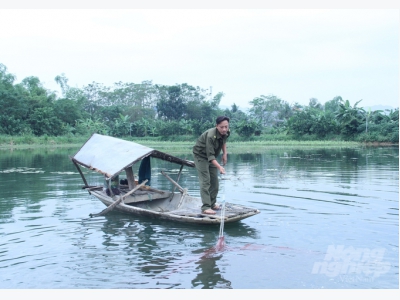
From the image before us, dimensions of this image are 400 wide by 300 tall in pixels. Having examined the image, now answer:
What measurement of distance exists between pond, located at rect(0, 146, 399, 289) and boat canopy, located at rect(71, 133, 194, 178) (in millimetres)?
885

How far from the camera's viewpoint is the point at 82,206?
8867 mm

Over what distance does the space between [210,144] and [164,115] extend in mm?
41251

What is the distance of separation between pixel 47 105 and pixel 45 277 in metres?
38.7

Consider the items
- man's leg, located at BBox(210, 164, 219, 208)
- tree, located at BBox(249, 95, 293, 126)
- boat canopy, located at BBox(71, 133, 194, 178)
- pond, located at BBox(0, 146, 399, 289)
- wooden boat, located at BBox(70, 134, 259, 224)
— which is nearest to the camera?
pond, located at BBox(0, 146, 399, 289)

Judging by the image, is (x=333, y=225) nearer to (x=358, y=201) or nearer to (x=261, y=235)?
(x=261, y=235)

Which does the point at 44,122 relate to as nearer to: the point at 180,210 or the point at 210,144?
the point at 180,210

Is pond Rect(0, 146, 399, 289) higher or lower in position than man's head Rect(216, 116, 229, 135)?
lower

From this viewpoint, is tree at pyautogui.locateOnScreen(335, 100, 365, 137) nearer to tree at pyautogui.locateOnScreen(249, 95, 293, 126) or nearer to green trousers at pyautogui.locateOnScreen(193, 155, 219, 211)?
tree at pyautogui.locateOnScreen(249, 95, 293, 126)

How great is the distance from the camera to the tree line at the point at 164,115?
3500 cm

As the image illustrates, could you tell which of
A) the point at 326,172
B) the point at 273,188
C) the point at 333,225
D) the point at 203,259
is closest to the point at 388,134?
the point at 326,172

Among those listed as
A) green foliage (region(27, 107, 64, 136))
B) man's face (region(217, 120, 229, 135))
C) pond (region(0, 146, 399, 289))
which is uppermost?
green foliage (region(27, 107, 64, 136))

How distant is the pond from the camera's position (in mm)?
4570

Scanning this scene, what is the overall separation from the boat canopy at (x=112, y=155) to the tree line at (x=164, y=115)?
1118 inches

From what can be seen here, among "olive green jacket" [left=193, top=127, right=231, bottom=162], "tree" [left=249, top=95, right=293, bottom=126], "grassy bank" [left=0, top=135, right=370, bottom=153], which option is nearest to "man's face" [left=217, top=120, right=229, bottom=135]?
"olive green jacket" [left=193, top=127, right=231, bottom=162]
